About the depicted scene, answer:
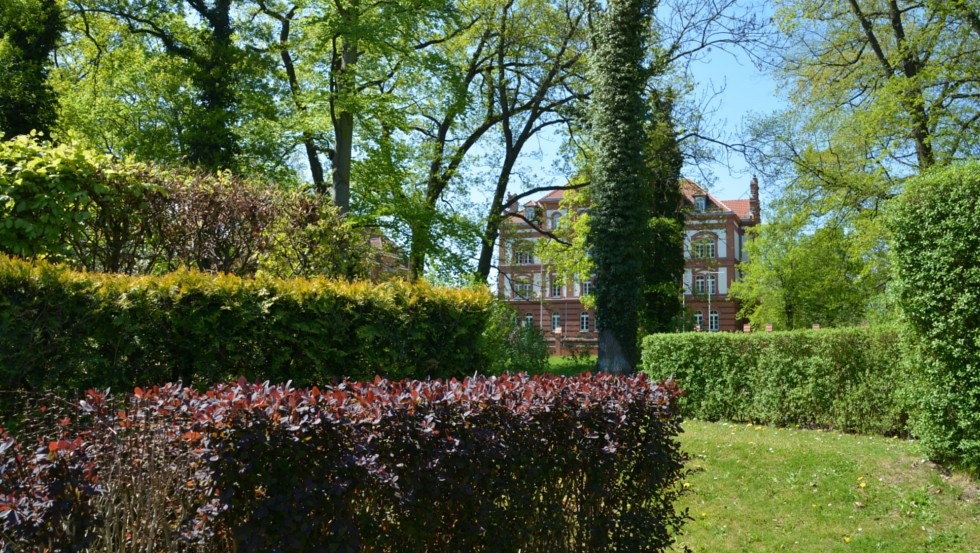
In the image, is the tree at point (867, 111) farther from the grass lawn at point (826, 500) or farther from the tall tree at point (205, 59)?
the tall tree at point (205, 59)

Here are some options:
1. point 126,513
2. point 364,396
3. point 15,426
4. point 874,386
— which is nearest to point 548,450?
point 364,396

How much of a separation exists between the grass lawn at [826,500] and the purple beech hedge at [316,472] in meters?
2.49

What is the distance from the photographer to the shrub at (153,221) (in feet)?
22.8

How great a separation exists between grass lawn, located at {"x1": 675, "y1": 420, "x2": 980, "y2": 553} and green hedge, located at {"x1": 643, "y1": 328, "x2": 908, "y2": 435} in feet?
4.11

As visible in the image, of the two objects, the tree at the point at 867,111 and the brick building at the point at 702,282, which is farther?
the brick building at the point at 702,282

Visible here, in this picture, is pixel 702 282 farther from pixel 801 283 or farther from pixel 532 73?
pixel 532 73

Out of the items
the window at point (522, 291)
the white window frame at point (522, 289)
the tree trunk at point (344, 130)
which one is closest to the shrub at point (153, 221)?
the tree trunk at point (344, 130)

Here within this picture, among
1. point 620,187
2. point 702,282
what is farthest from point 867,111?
point 702,282

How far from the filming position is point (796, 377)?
11.0 metres

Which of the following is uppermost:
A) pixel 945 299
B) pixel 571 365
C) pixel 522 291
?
pixel 522 291

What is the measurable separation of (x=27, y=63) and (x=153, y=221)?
43.9 feet

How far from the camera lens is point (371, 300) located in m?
6.27

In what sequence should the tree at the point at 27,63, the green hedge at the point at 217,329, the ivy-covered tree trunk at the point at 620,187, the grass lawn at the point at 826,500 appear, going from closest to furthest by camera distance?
the green hedge at the point at 217,329 → the grass lawn at the point at 826,500 → the tree at the point at 27,63 → the ivy-covered tree trunk at the point at 620,187

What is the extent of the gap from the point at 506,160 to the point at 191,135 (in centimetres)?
959
